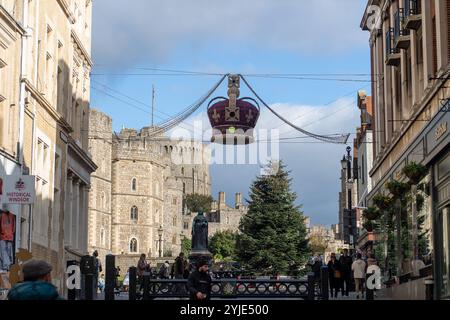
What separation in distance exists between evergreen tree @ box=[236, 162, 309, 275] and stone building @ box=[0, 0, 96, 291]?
22.3 metres

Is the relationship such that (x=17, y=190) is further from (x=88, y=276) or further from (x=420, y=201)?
(x=420, y=201)

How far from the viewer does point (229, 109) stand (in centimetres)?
2527

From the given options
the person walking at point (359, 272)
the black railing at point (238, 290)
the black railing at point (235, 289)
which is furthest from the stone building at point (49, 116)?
the person walking at point (359, 272)

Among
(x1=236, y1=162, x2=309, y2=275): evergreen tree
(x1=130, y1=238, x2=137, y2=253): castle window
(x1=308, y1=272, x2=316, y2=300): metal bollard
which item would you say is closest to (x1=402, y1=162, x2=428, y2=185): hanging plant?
(x1=308, y1=272, x2=316, y2=300): metal bollard

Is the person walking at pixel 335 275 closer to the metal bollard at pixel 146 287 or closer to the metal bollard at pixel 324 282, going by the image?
the metal bollard at pixel 324 282

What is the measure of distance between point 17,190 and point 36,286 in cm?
1682

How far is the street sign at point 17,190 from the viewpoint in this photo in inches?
936

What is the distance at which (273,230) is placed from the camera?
65438mm

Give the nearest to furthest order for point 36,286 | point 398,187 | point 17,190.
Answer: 1. point 36,286
2. point 17,190
3. point 398,187

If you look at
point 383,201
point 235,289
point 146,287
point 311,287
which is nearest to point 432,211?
point 311,287

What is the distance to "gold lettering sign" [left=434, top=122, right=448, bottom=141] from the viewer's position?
22.8 m

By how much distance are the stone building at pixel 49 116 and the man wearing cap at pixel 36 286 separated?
18.1 m
